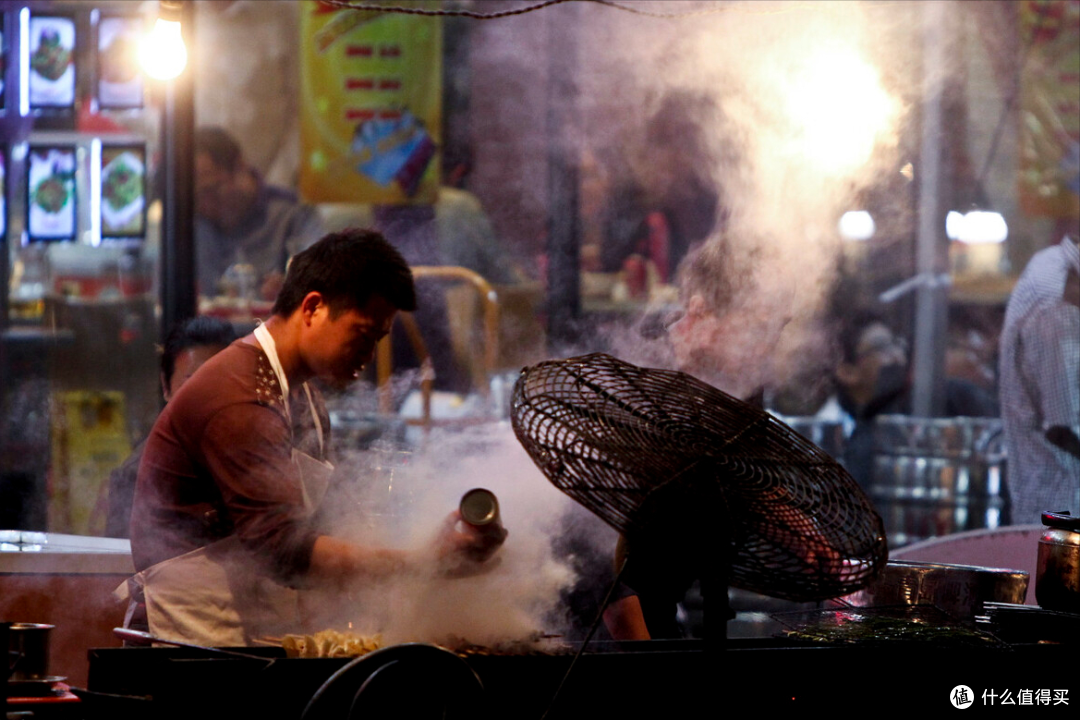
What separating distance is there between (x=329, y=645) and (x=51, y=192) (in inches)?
175

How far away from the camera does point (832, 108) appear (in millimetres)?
5012

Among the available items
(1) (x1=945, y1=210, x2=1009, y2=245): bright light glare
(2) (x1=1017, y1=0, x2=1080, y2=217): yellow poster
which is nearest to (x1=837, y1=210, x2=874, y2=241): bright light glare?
(1) (x1=945, y1=210, x2=1009, y2=245): bright light glare

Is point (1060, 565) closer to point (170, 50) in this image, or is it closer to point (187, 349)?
point (187, 349)

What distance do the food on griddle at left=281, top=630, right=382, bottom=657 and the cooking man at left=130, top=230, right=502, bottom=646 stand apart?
0.44ft

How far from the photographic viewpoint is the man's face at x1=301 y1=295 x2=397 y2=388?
260 centimetres

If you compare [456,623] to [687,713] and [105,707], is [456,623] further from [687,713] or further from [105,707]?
[105,707]

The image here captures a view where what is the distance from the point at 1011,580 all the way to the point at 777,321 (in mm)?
1168

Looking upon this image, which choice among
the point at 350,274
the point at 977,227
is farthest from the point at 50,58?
the point at 977,227

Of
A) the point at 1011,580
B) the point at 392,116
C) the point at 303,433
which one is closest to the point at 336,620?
the point at 303,433

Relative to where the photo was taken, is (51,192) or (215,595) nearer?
(215,595)

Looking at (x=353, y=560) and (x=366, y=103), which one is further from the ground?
(x=366, y=103)

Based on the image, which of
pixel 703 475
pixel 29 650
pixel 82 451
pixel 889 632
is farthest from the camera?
→ pixel 82 451

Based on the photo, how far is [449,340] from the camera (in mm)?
5895

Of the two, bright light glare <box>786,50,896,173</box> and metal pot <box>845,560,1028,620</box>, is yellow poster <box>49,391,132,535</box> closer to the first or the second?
bright light glare <box>786,50,896,173</box>
